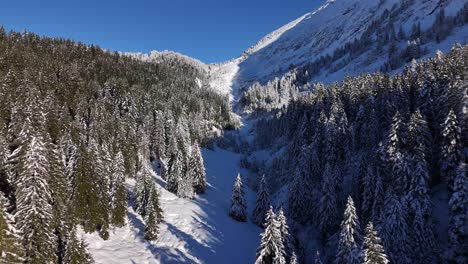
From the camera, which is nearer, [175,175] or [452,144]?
[452,144]

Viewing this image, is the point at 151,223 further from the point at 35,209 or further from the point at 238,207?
the point at 35,209

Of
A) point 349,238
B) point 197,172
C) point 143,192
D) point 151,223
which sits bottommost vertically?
point 151,223

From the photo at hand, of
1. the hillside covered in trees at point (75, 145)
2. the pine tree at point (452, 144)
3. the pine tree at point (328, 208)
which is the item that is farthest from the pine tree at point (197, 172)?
the pine tree at point (452, 144)

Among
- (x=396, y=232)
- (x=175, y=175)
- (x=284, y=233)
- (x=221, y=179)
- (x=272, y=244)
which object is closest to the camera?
(x=272, y=244)

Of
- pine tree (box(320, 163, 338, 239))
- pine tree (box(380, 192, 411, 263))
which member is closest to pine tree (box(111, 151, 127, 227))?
pine tree (box(320, 163, 338, 239))

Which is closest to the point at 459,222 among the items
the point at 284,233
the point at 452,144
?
the point at 452,144

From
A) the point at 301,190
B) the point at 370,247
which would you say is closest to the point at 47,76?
the point at 301,190
